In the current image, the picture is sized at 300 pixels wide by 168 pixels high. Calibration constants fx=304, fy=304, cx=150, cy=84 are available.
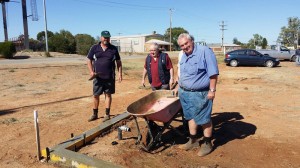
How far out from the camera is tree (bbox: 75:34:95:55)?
136ft

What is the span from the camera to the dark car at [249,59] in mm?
21969

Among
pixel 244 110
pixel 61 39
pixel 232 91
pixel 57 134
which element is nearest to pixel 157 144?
pixel 57 134

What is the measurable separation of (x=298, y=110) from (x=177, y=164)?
15.9 feet

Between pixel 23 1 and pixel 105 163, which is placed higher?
pixel 23 1

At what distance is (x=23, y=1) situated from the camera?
138ft

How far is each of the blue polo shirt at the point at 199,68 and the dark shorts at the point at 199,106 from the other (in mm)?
112

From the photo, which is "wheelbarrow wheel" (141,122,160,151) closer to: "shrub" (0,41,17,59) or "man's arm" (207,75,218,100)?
"man's arm" (207,75,218,100)

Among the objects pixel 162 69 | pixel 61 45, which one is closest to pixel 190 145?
pixel 162 69

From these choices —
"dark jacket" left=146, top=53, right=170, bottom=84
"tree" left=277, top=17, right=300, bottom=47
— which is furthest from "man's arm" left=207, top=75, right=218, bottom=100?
"tree" left=277, top=17, right=300, bottom=47

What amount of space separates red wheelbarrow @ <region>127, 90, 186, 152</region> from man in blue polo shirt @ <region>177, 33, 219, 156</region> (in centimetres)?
33

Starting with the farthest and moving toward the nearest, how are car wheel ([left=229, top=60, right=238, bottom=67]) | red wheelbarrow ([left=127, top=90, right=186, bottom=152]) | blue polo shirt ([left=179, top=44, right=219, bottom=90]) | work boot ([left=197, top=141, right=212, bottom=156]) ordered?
car wheel ([left=229, top=60, right=238, bottom=67]), work boot ([left=197, top=141, right=212, bottom=156]), red wheelbarrow ([left=127, top=90, right=186, bottom=152]), blue polo shirt ([left=179, top=44, right=219, bottom=90])

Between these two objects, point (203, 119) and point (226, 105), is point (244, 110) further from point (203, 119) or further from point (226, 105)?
point (203, 119)

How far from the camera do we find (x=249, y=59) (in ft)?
72.9

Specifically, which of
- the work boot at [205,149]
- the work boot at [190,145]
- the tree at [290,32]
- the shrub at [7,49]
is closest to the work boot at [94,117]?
the work boot at [190,145]
